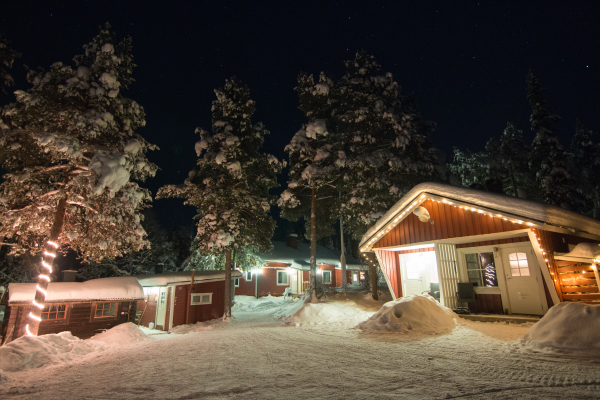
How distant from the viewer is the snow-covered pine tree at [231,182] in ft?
52.9

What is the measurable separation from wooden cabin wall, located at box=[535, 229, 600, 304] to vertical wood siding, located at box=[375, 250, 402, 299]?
624 centimetres

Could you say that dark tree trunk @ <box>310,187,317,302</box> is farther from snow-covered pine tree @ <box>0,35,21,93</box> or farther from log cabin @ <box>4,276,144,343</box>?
snow-covered pine tree @ <box>0,35,21,93</box>

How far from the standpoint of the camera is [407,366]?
5281mm

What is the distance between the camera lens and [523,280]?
34.0 ft

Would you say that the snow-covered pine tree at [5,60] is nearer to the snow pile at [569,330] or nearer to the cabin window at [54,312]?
the cabin window at [54,312]

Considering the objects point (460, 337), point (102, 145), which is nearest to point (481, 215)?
point (460, 337)

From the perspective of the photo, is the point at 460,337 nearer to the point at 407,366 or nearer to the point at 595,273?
the point at 407,366

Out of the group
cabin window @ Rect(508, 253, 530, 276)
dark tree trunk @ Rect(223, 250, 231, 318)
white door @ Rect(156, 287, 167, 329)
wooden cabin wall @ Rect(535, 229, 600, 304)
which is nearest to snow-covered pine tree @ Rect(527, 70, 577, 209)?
cabin window @ Rect(508, 253, 530, 276)

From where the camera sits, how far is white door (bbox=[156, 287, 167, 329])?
16483 millimetres

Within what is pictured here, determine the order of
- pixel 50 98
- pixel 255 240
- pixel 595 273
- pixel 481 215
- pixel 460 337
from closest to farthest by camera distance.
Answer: pixel 460 337
pixel 595 273
pixel 481 215
pixel 50 98
pixel 255 240

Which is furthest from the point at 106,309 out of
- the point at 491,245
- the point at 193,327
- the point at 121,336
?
the point at 491,245

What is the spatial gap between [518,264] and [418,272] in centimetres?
399

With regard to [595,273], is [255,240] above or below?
above

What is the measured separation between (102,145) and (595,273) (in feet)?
55.4
